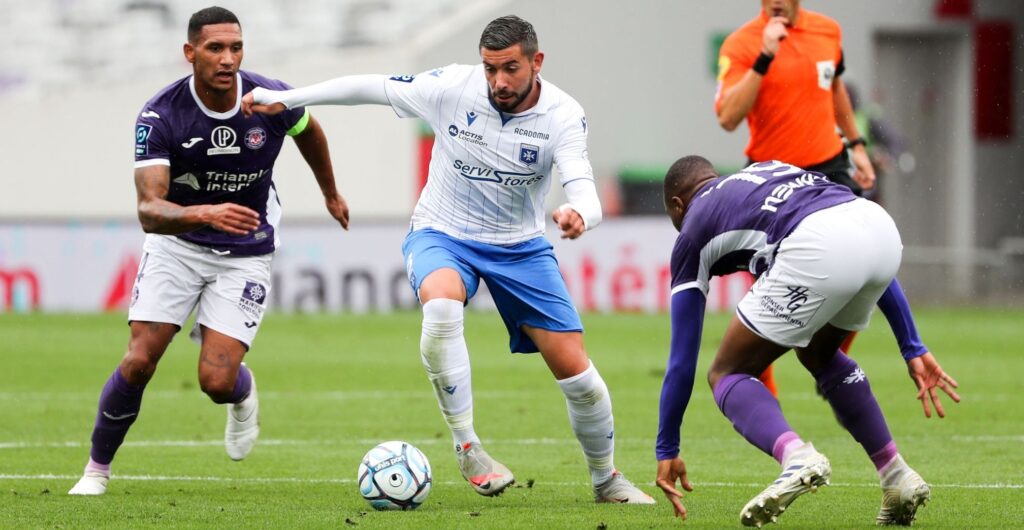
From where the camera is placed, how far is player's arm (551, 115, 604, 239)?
6.10m

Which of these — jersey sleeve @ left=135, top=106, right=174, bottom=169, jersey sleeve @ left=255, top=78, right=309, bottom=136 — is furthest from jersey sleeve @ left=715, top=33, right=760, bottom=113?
jersey sleeve @ left=135, top=106, right=174, bottom=169

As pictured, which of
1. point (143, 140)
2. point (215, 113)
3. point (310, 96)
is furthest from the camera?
point (215, 113)

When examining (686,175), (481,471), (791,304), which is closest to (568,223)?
(686,175)

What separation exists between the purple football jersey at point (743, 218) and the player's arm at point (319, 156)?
8.35 ft

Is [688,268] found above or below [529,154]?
below

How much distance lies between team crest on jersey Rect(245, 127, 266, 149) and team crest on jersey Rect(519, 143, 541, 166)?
54.2 inches

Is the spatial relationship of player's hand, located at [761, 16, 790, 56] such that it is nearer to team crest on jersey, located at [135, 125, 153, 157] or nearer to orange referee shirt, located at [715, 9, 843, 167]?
orange referee shirt, located at [715, 9, 843, 167]

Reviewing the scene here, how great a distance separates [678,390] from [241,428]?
3.07m

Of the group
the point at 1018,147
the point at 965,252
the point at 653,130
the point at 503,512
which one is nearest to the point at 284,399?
the point at 503,512

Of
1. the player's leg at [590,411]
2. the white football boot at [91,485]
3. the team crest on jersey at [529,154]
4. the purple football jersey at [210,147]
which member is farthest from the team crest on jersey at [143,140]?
the player's leg at [590,411]

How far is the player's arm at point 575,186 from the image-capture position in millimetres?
6098

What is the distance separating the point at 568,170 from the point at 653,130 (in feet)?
66.1

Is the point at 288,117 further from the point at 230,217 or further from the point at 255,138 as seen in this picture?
the point at 230,217

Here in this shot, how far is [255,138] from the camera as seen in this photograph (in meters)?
7.54
